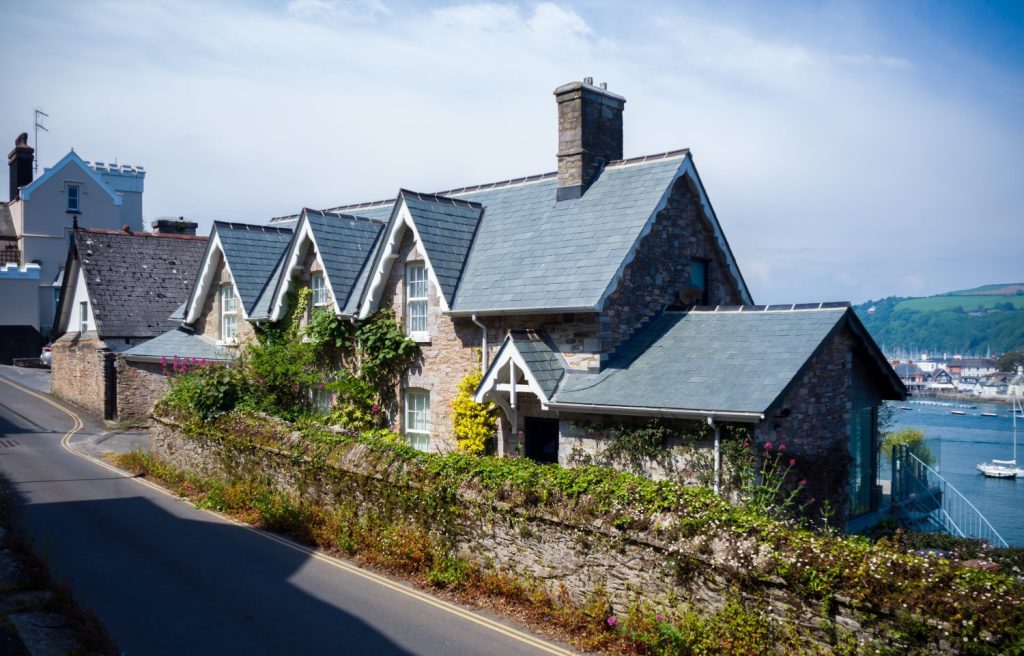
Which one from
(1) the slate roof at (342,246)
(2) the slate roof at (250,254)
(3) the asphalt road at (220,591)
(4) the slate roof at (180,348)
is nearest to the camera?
(3) the asphalt road at (220,591)

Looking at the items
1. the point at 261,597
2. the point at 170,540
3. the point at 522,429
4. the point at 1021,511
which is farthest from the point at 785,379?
the point at 1021,511

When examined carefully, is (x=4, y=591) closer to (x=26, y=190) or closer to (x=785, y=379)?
(x=785, y=379)

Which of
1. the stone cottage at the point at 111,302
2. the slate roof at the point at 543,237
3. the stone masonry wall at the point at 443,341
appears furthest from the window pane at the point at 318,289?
the stone cottage at the point at 111,302

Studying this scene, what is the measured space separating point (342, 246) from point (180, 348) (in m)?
9.70

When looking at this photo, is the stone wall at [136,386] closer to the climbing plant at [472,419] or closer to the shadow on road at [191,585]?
the shadow on road at [191,585]

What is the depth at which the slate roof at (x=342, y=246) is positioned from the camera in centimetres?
2303

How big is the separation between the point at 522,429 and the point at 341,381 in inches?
248

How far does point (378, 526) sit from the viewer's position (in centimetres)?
1423

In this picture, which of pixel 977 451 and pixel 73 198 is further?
pixel 977 451

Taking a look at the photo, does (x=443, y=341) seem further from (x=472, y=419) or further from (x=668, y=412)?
(x=668, y=412)

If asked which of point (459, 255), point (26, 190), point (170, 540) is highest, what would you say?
point (26, 190)

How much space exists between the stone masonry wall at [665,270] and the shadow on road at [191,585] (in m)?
8.17

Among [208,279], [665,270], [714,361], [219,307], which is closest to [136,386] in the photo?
[219,307]

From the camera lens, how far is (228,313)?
28.6 m
